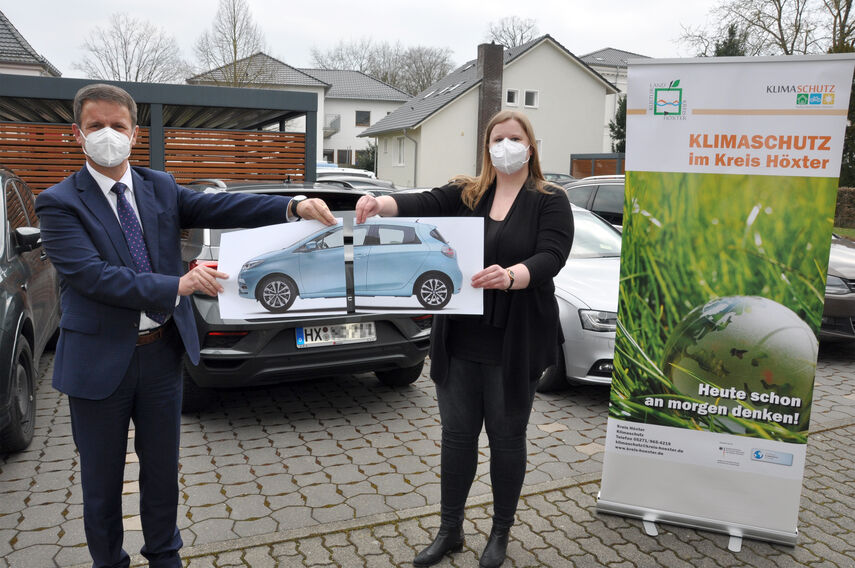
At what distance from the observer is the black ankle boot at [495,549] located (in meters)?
3.03

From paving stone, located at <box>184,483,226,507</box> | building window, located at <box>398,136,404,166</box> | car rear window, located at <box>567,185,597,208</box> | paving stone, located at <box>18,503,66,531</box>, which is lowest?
paving stone, located at <box>18,503,66,531</box>

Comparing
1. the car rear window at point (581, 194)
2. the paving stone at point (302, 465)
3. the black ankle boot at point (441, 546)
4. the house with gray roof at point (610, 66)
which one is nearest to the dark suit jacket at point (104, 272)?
the black ankle boot at point (441, 546)

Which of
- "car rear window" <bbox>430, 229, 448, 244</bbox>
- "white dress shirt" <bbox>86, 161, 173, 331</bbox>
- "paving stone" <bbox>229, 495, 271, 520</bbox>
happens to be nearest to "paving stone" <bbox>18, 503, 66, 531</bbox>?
"paving stone" <bbox>229, 495, 271, 520</bbox>

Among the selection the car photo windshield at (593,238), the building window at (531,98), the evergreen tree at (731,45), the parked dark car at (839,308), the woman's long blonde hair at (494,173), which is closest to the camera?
the woman's long blonde hair at (494,173)

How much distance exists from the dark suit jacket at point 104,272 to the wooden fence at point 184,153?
828cm

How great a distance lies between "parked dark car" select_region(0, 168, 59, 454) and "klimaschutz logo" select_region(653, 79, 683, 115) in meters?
3.62

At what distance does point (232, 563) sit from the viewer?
10.0ft

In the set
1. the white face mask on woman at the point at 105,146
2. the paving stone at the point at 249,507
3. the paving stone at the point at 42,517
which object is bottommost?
the paving stone at the point at 42,517

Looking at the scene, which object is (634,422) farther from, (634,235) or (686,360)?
(634,235)

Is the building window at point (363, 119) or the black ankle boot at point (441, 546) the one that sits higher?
the building window at point (363, 119)

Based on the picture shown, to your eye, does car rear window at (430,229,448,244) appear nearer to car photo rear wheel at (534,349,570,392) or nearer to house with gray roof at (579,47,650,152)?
car photo rear wheel at (534,349,570,392)

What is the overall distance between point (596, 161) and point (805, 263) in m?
29.4

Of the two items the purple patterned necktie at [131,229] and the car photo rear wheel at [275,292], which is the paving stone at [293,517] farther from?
the purple patterned necktie at [131,229]

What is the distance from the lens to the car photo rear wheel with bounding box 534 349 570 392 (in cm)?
555
